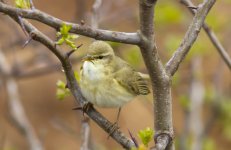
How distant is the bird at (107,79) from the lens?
129 inches

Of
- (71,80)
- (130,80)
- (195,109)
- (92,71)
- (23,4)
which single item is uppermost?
(23,4)

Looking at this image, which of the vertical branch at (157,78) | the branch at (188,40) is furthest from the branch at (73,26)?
the branch at (188,40)

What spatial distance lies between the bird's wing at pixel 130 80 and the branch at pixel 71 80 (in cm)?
70

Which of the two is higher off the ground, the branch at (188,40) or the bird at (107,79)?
the branch at (188,40)

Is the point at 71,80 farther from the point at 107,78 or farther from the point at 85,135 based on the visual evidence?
the point at 107,78

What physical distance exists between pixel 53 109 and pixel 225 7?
3193 millimetres

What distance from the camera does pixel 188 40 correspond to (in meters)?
2.60

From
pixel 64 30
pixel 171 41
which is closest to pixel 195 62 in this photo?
pixel 171 41

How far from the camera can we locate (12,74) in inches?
217

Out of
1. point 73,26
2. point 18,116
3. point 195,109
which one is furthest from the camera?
point 195,109

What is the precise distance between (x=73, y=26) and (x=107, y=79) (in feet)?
4.69

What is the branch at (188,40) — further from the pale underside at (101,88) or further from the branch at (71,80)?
the pale underside at (101,88)

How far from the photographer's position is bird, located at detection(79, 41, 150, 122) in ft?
10.8

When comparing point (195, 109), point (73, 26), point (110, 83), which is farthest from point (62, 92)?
point (195, 109)
